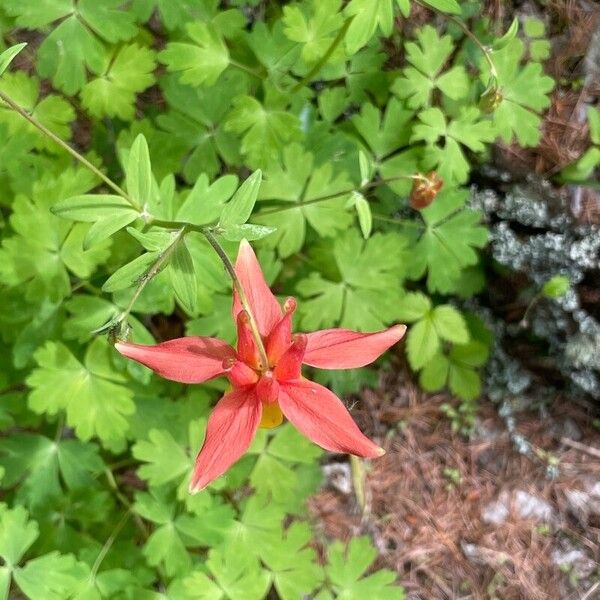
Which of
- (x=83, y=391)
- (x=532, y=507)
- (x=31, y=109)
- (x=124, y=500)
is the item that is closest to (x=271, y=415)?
(x=83, y=391)

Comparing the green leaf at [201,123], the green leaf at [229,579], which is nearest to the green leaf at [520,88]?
the green leaf at [201,123]

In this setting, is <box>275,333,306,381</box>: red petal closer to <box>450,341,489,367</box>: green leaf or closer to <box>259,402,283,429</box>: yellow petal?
<box>259,402,283,429</box>: yellow petal

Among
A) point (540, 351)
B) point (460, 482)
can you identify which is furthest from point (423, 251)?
point (460, 482)

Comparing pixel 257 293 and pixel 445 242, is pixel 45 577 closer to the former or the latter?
pixel 257 293

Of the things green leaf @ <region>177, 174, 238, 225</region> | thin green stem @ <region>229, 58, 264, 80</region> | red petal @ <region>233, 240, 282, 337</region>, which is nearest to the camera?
red petal @ <region>233, 240, 282, 337</region>

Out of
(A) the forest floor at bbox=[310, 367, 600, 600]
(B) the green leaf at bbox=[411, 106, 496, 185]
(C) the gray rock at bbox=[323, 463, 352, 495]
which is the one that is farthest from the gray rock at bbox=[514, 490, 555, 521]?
(B) the green leaf at bbox=[411, 106, 496, 185]

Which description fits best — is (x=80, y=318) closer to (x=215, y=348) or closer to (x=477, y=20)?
(x=215, y=348)

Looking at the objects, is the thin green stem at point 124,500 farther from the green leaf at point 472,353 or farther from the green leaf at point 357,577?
the green leaf at point 472,353
